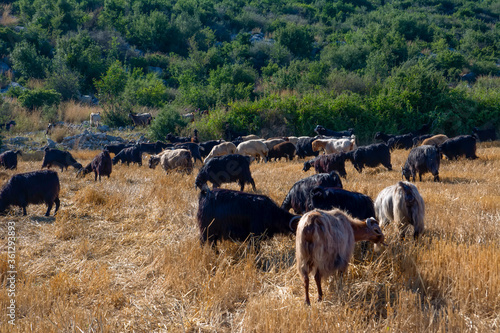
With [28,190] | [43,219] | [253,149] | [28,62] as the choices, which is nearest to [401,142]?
[253,149]

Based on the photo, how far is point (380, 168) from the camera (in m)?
13.9

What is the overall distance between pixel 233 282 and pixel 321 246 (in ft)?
3.90

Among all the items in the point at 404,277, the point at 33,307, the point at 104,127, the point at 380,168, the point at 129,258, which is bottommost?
the point at 104,127

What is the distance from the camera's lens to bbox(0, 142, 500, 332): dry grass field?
341 centimetres

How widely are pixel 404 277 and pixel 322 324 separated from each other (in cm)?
134

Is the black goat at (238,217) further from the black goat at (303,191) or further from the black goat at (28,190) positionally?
the black goat at (28,190)

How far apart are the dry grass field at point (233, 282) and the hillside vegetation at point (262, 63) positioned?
57.3 feet

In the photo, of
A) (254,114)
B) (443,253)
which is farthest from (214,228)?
(254,114)

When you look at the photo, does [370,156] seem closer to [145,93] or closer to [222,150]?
[222,150]

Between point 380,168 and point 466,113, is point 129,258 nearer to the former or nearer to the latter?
point 380,168

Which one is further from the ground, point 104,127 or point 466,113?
point 466,113

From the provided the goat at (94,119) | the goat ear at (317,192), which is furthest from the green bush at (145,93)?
the goat ear at (317,192)

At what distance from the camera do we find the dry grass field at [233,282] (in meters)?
3.41

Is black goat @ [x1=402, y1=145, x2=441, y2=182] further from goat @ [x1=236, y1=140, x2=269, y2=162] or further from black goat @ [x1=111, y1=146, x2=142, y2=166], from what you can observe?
black goat @ [x1=111, y1=146, x2=142, y2=166]
